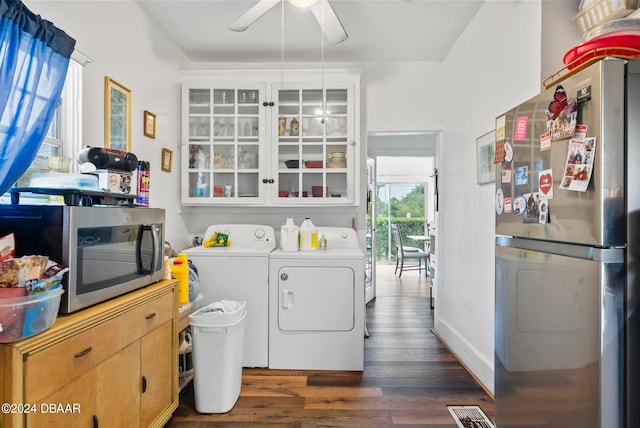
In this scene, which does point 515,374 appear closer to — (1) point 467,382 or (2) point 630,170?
(2) point 630,170

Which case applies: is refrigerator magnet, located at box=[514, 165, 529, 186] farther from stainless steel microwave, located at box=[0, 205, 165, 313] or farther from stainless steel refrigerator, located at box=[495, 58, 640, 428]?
stainless steel microwave, located at box=[0, 205, 165, 313]

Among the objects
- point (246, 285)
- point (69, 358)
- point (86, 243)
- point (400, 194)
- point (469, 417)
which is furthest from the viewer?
point (400, 194)

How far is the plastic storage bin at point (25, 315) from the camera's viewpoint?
2.95 ft

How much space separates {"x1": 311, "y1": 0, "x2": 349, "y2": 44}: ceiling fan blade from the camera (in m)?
1.89

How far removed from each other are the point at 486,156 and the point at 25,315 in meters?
2.42

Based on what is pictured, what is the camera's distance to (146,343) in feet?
4.97

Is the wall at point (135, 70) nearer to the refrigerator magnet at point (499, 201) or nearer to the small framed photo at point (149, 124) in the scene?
the small framed photo at point (149, 124)

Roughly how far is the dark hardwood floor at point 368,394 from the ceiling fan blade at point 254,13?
2.33 metres

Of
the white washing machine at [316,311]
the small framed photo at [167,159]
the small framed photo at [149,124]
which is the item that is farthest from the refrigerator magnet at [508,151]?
the small framed photo at [167,159]

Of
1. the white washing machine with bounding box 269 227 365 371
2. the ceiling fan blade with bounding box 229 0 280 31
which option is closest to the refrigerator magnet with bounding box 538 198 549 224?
the white washing machine with bounding box 269 227 365 371

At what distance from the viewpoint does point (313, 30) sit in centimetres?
259

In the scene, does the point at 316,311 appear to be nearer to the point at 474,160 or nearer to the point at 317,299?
the point at 317,299

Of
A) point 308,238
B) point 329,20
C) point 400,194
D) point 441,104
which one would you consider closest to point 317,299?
point 308,238

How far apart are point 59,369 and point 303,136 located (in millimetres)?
2276
